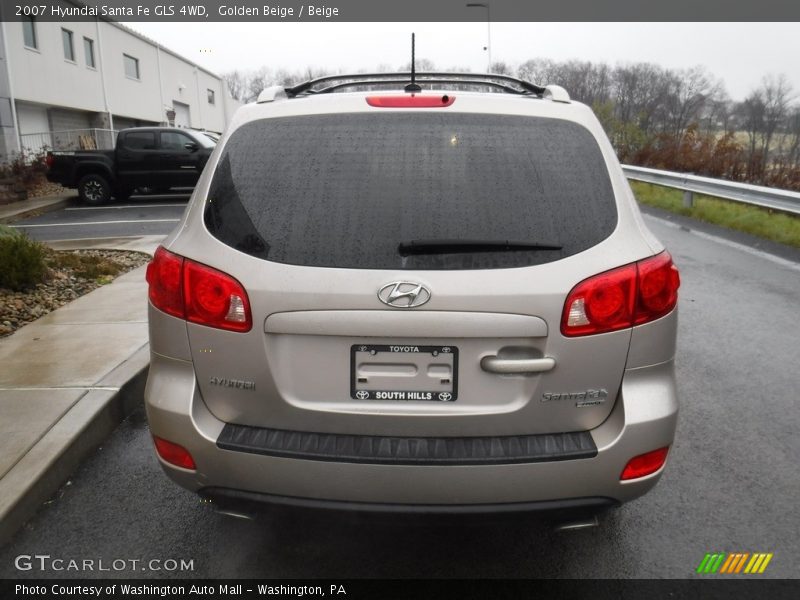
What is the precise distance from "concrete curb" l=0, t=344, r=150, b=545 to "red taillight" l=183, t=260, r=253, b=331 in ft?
4.63

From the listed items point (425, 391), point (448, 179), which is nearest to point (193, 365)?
point (425, 391)

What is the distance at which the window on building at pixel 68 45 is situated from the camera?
97.3 feet

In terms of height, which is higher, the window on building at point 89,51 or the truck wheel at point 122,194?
the window on building at point 89,51

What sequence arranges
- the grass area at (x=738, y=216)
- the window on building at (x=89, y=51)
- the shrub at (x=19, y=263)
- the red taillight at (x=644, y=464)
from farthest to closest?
the window on building at (x=89, y=51) → the grass area at (x=738, y=216) → the shrub at (x=19, y=263) → the red taillight at (x=644, y=464)

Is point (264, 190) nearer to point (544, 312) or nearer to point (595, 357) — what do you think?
point (544, 312)

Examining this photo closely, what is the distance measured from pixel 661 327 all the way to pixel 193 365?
5.41ft

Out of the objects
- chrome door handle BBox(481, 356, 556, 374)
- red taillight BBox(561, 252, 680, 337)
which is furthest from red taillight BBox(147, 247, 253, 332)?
red taillight BBox(561, 252, 680, 337)

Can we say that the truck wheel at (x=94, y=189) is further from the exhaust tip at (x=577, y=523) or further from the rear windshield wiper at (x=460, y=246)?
the exhaust tip at (x=577, y=523)

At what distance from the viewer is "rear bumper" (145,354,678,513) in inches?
87.6

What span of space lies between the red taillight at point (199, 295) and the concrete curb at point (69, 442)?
130cm

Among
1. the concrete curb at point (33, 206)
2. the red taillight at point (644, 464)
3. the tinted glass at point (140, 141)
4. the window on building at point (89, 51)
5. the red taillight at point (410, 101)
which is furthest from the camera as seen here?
the window on building at point (89, 51)

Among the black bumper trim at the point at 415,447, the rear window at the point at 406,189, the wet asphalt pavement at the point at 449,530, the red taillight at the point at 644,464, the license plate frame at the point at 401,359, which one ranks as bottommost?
the wet asphalt pavement at the point at 449,530

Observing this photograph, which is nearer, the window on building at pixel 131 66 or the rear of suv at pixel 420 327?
the rear of suv at pixel 420 327

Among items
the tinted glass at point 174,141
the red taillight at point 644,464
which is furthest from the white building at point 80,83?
the red taillight at point 644,464
